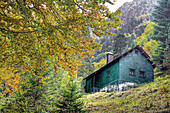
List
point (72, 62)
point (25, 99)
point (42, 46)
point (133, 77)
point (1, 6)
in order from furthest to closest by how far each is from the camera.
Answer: point (133, 77), point (25, 99), point (72, 62), point (42, 46), point (1, 6)

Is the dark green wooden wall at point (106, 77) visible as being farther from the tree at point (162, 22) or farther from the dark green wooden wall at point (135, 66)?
the tree at point (162, 22)

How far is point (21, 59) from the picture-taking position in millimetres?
5285

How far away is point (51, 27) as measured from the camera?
15.0 ft

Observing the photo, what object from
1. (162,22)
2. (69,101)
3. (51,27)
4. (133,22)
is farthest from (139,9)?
(51,27)

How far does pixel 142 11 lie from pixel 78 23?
103 meters

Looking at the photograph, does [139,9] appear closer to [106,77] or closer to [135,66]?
[135,66]

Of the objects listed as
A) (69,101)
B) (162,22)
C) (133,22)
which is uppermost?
(133,22)

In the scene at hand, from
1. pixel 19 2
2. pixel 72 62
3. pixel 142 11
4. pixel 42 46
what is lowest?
pixel 72 62

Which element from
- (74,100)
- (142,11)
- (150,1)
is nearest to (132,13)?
(142,11)

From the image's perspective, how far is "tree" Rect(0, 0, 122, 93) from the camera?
4.59m

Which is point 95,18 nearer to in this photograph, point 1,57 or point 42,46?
point 42,46

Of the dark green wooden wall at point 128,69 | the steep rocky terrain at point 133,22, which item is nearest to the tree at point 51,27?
the dark green wooden wall at point 128,69

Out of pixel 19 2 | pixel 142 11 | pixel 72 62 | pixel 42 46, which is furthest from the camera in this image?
pixel 142 11

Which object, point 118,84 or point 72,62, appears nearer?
point 72,62
